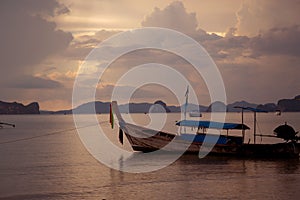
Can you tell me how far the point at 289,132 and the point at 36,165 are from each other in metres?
20.4

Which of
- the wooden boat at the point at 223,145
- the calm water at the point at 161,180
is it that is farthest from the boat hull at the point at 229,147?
the calm water at the point at 161,180

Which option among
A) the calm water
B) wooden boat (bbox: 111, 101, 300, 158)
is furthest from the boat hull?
the calm water

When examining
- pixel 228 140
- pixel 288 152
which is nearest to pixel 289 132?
pixel 288 152

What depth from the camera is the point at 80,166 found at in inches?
1280

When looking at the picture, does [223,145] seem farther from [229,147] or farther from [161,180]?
[161,180]

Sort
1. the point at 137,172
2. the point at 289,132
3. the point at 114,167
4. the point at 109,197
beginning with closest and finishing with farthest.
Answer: the point at 109,197, the point at 137,172, the point at 114,167, the point at 289,132

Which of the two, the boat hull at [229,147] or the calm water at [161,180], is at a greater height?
the boat hull at [229,147]

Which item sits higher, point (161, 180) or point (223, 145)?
point (223, 145)

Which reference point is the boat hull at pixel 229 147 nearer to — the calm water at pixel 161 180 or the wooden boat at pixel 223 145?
the wooden boat at pixel 223 145

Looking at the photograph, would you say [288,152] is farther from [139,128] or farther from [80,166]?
[80,166]

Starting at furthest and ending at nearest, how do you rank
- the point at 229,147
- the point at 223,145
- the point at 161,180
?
the point at 223,145, the point at 229,147, the point at 161,180

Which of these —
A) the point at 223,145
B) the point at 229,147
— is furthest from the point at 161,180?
the point at 229,147

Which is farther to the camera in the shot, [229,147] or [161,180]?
[229,147]

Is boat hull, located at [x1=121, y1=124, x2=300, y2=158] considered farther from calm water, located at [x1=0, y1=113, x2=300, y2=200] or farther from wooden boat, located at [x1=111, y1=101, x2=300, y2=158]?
calm water, located at [x1=0, y1=113, x2=300, y2=200]
